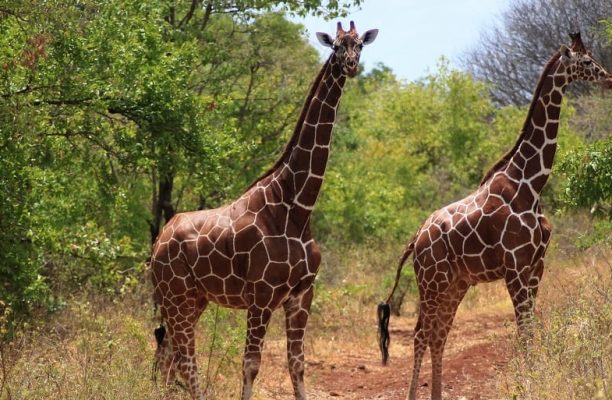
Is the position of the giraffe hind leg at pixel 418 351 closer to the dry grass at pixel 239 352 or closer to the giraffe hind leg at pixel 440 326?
the giraffe hind leg at pixel 440 326

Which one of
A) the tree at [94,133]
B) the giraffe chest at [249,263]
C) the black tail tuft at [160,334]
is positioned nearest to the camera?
the giraffe chest at [249,263]

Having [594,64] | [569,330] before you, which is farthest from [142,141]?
[569,330]

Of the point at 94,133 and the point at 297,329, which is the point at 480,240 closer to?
the point at 297,329

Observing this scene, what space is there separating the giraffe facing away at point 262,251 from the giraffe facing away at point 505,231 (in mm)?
1644

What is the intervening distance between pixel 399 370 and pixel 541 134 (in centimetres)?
439

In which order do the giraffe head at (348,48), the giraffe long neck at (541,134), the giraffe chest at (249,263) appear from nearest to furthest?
the giraffe chest at (249,263)
the giraffe head at (348,48)
the giraffe long neck at (541,134)

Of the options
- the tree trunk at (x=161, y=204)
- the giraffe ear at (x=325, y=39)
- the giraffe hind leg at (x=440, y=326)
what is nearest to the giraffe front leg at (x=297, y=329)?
the giraffe hind leg at (x=440, y=326)

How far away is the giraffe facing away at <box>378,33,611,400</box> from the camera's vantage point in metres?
9.80

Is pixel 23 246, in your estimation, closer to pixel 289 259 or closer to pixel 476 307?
pixel 289 259

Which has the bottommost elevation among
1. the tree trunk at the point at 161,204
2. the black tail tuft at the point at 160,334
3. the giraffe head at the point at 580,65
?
the black tail tuft at the point at 160,334

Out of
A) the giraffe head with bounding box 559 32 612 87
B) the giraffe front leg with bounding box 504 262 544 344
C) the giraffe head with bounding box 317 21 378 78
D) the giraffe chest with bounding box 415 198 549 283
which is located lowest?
the giraffe front leg with bounding box 504 262 544 344

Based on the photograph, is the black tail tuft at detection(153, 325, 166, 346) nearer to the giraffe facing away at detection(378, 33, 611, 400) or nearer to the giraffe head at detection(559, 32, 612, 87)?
the giraffe facing away at detection(378, 33, 611, 400)

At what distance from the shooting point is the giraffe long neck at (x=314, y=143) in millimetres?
9375

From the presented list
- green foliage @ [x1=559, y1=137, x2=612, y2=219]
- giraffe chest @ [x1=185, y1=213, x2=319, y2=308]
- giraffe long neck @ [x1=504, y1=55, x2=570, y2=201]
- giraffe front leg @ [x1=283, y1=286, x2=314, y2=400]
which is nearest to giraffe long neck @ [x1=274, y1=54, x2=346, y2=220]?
giraffe chest @ [x1=185, y1=213, x2=319, y2=308]
